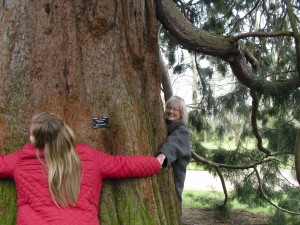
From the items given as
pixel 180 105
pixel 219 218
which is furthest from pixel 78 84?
pixel 219 218

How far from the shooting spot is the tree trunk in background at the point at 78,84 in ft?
9.69

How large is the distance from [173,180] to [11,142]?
3.79ft

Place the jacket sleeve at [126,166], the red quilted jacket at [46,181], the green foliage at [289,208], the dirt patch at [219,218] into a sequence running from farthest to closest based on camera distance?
1. the dirt patch at [219,218]
2. the green foliage at [289,208]
3. the jacket sleeve at [126,166]
4. the red quilted jacket at [46,181]

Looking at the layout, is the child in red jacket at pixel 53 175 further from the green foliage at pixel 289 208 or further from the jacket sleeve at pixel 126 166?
the green foliage at pixel 289 208

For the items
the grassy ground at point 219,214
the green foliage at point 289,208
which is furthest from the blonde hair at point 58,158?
the grassy ground at point 219,214

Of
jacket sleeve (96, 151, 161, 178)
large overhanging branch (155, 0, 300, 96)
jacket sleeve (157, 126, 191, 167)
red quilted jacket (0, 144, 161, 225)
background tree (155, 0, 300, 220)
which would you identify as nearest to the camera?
red quilted jacket (0, 144, 161, 225)

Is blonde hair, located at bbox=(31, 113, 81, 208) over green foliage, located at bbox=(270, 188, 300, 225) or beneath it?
over

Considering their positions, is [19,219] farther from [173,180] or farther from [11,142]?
[173,180]

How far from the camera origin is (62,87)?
2984mm

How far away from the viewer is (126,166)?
294 cm

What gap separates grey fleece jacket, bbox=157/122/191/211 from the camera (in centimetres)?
326

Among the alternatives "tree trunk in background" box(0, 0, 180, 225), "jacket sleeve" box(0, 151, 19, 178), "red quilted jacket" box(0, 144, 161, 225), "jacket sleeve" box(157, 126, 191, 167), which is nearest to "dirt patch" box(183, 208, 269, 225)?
"jacket sleeve" box(157, 126, 191, 167)

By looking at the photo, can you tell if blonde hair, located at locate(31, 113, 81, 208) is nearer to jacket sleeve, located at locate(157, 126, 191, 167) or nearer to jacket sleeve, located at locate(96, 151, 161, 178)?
jacket sleeve, located at locate(96, 151, 161, 178)

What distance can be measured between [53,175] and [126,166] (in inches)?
18.6
